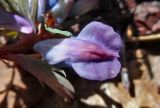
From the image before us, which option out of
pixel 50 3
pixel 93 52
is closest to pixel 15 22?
pixel 50 3

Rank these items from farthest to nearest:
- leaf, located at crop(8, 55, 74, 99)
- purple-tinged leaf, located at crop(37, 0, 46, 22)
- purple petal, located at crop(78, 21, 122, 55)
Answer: purple-tinged leaf, located at crop(37, 0, 46, 22) < leaf, located at crop(8, 55, 74, 99) < purple petal, located at crop(78, 21, 122, 55)

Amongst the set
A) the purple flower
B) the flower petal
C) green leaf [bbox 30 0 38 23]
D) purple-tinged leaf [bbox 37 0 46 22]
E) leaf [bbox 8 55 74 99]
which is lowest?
leaf [bbox 8 55 74 99]

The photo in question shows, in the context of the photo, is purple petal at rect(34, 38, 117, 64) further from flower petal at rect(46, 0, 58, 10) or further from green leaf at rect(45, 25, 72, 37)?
flower petal at rect(46, 0, 58, 10)

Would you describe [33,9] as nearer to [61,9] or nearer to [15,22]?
[15,22]

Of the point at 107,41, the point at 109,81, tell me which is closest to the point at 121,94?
the point at 109,81

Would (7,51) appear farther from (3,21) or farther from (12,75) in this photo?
(12,75)

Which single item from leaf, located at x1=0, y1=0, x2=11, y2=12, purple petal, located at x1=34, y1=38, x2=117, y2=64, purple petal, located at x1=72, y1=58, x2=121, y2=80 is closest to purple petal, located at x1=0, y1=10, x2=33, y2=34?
leaf, located at x1=0, y1=0, x2=11, y2=12
